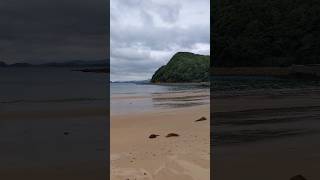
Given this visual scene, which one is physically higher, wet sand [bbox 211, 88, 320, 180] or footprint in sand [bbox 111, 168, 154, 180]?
wet sand [bbox 211, 88, 320, 180]

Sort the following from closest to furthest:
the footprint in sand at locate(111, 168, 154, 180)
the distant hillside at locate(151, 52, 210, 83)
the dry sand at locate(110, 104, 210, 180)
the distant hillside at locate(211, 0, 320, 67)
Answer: the footprint in sand at locate(111, 168, 154, 180), the dry sand at locate(110, 104, 210, 180), the distant hillside at locate(211, 0, 320, 67), the distant hillside at locate(151, 52, 210, 83)

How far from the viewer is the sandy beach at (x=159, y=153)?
3.64 meters

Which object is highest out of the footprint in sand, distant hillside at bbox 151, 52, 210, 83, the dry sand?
distant hillside at bbox 151, 52, 210, 83

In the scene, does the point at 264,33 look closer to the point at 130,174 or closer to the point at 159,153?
the point at 159,153

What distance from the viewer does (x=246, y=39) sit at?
1577 centimetres

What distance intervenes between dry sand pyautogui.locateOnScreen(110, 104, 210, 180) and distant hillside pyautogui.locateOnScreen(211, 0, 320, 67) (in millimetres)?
9350

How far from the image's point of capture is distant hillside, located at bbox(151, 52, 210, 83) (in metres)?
17.4
